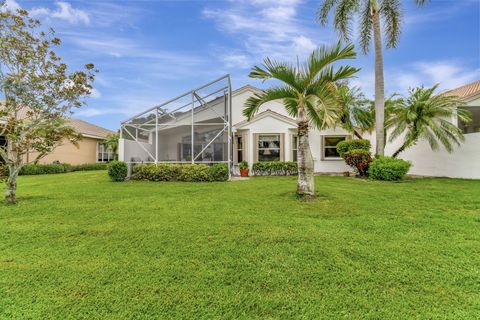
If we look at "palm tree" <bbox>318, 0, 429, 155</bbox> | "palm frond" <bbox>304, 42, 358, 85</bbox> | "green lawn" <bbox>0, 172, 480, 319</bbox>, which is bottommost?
"green lawn" <bbox>0, 172, 480, 319</bbox>

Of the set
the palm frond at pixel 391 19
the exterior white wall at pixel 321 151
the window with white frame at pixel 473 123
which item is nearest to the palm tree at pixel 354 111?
the exterior white wall at pixel 321 151

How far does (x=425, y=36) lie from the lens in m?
12.7

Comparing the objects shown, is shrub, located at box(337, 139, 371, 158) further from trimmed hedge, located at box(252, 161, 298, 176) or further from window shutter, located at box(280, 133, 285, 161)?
window shutter, located at box(280, 133, 285, 161)

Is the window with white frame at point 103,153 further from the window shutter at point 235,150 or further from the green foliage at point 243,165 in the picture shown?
the green foliage at point 243,165

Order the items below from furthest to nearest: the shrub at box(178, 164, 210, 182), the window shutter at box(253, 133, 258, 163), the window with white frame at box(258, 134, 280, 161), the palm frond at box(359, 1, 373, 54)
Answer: the window with white frame at box(258, 134, 280, 161)
the window shutter at box(253, 133, 258, 163)
the palm frond at box(359, 1, 373, 54)
the shrub at box(178, 164, 210, 182)

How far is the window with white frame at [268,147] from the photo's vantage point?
1605 cm

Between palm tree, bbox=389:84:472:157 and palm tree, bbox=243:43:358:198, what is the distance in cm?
840

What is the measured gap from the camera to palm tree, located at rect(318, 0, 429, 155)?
14.0m

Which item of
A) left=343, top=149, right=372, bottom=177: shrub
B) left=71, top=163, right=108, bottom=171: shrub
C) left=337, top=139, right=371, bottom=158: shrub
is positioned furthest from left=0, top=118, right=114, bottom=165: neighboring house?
left=343, top=149, right=372, bottom=177: shrub

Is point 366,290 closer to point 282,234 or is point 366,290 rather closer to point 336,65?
point 282,234

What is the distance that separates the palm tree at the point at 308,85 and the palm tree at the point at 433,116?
8.40m

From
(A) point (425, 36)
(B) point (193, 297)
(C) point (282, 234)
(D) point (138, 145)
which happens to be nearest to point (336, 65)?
(C) point (282, 234)

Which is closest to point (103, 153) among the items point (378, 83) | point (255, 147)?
point (255, 147)

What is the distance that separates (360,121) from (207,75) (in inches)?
412
